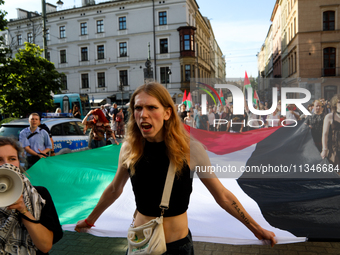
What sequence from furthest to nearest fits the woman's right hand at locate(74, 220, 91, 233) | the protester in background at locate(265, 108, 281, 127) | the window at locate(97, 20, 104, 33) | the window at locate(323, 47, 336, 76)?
the window at locate(97, 20, 104, 33), the window at locate(323, 47, 336, 76), the protester in background at locate(265, 108, 281, 127), the woman's right hand at locate(74, 220, 91, 233)

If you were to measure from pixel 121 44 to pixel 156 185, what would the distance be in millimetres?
46895

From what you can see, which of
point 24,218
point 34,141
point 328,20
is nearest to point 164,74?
point 328,20

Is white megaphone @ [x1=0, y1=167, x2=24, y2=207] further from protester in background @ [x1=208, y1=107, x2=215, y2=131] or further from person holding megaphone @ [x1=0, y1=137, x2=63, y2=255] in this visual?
protester in background @ [x1=208, y1=107, x2=215, y2=131]

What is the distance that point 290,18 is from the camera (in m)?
43.1

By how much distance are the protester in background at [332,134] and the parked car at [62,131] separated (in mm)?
6840

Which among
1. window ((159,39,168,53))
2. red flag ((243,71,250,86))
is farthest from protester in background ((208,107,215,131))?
window ((159,39,168,53))

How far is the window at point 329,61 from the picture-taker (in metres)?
37.1

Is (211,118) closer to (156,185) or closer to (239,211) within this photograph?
(239,211)

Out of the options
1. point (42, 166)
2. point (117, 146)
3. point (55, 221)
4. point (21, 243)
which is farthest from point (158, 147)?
point (117, 146)

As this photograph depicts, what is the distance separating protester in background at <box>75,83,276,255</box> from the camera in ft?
6.52

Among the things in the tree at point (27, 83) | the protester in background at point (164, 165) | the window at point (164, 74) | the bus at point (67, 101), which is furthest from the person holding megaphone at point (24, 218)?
the window at point (164, 74)

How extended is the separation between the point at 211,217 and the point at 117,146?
3.77m

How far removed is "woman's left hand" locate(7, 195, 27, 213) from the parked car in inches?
270

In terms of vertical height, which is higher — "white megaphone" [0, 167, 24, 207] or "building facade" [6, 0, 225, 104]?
"building facade" [6, 0, 225, 104]
